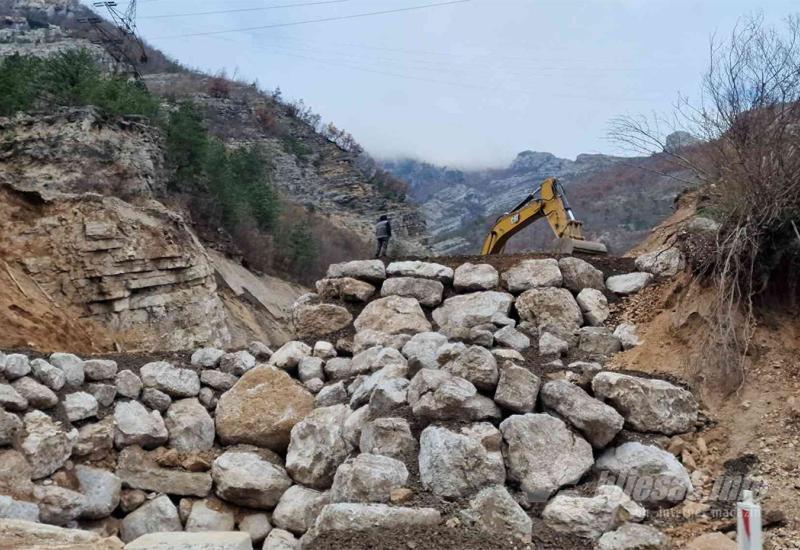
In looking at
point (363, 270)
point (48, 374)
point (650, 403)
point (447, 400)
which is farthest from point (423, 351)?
point (48, 374)

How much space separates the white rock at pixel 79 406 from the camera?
5875mm

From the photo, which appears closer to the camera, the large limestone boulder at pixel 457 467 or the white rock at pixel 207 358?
the large limestone boulder at pixel 457 467

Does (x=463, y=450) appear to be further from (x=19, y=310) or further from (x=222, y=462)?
(x=19, y=310)

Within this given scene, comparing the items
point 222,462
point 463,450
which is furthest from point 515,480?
point 222,462

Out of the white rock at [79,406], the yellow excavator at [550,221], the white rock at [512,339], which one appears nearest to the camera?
the white rock at [79,406]

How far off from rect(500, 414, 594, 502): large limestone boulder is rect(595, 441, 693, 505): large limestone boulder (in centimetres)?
18

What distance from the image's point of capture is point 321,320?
26.8 feet

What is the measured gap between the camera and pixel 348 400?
6230 millimetres

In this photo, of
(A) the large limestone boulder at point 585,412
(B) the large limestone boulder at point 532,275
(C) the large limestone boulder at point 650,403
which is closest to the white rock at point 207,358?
(B) the large limestone boulder at point 532,275

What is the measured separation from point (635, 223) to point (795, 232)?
29.0 meters

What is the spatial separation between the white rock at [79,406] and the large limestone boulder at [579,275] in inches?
208

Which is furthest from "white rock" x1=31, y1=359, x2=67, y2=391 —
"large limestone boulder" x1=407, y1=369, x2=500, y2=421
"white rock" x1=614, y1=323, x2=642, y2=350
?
"white rock" x1=614, y1=323, x2=642, y2=350

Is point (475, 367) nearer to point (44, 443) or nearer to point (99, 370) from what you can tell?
point (44, 443)

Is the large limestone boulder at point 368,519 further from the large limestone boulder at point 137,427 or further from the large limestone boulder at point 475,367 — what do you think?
the large limestone boulder at point 137,427
